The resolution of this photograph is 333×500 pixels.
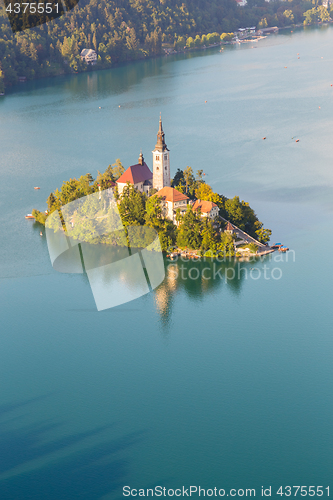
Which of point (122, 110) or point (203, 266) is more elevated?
point (122, 110)

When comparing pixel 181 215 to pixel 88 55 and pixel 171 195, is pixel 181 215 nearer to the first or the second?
pixel 171 195

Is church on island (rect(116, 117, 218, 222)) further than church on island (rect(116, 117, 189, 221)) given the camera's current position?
No

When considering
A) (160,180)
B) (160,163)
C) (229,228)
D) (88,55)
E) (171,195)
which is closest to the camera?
(229,228)

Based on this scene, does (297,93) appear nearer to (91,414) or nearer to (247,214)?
(247,214)

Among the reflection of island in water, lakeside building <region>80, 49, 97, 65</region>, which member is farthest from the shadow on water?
lakeside building <region>80, 49, 97, 65</region>

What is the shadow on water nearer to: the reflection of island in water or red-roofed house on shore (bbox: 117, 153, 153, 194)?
the reflection of island in water

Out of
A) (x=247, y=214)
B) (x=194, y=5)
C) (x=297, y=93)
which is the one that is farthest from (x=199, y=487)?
(x=194, y=5)

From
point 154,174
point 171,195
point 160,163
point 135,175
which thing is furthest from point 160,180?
point 171,195
